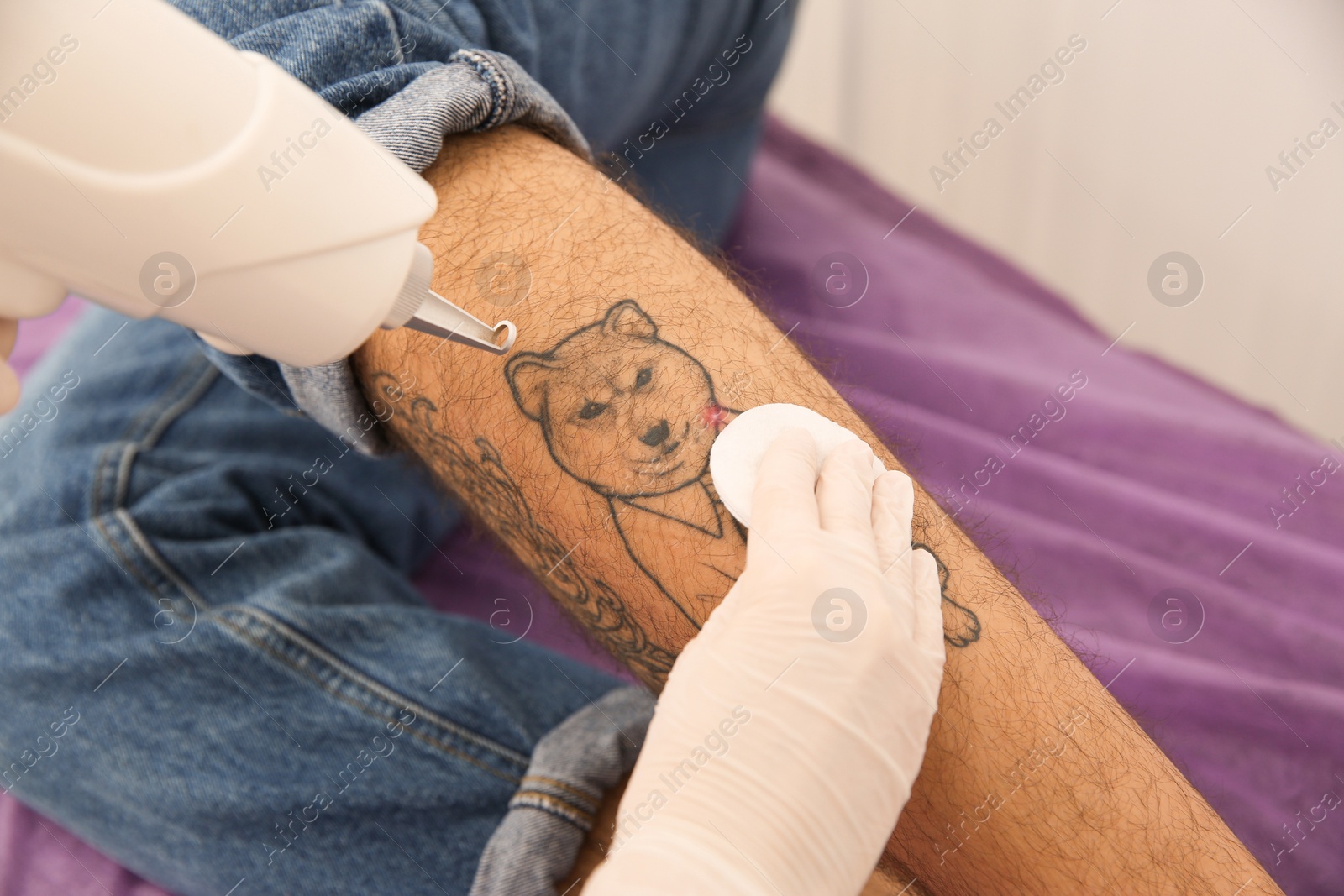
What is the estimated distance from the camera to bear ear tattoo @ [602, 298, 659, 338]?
2.86ft

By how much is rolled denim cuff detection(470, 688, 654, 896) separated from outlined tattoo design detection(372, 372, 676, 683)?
0.30 ft

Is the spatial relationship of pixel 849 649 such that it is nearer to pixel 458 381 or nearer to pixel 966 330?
pixel 458 381

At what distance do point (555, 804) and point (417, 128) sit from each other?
2.30ft

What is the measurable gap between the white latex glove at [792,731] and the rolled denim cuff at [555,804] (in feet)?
0.78

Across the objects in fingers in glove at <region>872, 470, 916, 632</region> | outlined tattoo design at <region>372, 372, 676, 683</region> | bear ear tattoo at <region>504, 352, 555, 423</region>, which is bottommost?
outlined tattoo design at <region>372, 372, 676, 683</region>

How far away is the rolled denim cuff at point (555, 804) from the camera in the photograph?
93 centimetres

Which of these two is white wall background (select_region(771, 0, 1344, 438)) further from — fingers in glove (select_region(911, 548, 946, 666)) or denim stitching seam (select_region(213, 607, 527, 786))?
denim stitching seam (select_region(213, 607, 527, 786))

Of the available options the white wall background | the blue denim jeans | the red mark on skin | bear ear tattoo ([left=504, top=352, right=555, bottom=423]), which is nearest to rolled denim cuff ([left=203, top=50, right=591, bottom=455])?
the blue denim jeans

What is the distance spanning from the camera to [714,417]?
0.84 meters

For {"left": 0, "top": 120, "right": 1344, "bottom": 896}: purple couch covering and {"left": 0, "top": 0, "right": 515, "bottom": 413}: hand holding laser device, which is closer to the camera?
{"left": 0, "top": 0, "right": 515, "bottom": 413}: hand holding laser device

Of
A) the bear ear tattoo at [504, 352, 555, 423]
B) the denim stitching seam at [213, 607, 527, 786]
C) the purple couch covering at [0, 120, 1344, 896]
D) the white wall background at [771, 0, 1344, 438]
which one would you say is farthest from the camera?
the white wall background at [771, 0, 1344, 438]

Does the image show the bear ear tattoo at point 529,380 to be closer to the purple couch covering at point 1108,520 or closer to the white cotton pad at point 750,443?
the white cotton pad at point 750,443

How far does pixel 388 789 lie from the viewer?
0.97 m

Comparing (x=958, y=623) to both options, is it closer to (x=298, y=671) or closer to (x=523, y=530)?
(x=523, y=530)
